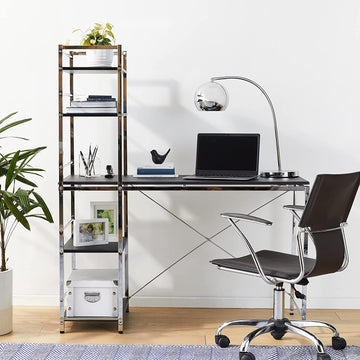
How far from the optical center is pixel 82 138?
13.4ft

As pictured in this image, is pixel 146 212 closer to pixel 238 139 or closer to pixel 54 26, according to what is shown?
pixel 238 139

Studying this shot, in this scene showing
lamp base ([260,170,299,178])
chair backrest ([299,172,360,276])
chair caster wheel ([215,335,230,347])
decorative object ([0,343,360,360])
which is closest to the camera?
chair backrest ([299,172,360,276])

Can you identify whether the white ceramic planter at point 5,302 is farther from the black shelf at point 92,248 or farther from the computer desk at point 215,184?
the computer desk at point 215,184

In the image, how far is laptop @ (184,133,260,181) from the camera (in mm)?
3764

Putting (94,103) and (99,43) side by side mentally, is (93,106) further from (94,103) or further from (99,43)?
(99,43)

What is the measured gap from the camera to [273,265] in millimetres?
3262

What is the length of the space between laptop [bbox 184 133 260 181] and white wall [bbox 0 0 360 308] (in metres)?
0.23

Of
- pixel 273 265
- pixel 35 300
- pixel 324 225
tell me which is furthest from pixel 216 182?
pixel 35 300

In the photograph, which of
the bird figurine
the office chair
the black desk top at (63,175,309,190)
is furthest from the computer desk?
the office chair

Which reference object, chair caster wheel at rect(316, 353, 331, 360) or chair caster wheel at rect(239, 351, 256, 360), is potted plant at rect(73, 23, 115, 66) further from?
chair caster wheel at rect(316, 353, 331, 360)

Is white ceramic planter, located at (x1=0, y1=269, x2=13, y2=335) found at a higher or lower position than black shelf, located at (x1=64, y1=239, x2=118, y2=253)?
lower

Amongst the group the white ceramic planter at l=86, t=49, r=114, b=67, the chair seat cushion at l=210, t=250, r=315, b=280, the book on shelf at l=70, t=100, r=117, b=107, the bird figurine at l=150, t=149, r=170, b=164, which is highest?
the white ceramic planter at l=86, t=49, r=114, b=67

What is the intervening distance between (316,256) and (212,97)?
3.65 ft

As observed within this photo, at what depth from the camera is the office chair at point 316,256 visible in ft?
10.0
